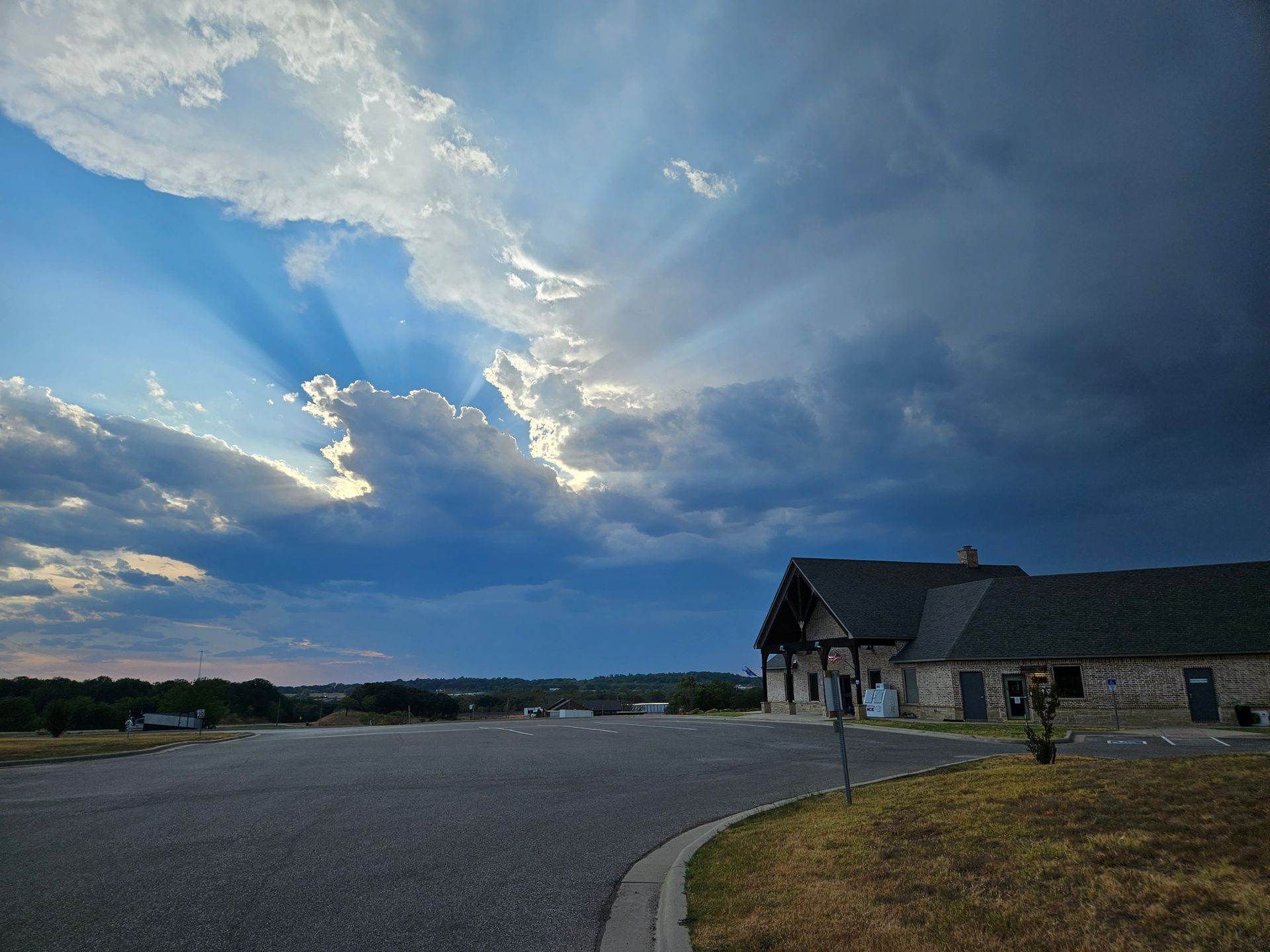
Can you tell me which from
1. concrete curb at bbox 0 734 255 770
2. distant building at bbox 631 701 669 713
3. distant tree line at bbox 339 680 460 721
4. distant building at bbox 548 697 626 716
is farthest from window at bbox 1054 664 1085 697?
distant tree line at bbox 339 680 460 721

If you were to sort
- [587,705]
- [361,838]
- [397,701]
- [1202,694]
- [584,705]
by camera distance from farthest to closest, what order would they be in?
[587,705] < [584,705] < [397,701] < [1202,694] < [361,838]

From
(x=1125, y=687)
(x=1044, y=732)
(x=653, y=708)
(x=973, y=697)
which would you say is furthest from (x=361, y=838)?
(x=653, y=708)

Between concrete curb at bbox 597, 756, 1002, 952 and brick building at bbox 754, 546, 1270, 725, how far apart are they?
61.5 feet

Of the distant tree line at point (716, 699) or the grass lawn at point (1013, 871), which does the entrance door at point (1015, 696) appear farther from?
the distant tree line at point (716, 699)

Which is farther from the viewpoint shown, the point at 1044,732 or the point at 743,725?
the point at 743,725

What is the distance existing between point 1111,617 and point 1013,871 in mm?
33190

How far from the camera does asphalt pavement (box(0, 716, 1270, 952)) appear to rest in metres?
6.09

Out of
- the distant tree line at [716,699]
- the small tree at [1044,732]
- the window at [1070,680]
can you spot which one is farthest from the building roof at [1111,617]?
the distant tree line at [716,699]

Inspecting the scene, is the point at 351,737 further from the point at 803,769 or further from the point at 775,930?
the point at 775,930

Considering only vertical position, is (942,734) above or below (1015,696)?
below

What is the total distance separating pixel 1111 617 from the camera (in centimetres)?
3403

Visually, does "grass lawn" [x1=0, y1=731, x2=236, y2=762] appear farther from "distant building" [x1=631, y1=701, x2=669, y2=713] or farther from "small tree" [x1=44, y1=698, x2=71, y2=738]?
"distant building" [x1=631, y1=701, x2=669, y2=713]

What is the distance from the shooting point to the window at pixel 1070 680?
107ft

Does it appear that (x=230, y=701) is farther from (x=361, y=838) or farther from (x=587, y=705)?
(x=361, y=838)
